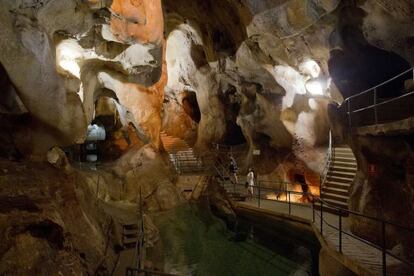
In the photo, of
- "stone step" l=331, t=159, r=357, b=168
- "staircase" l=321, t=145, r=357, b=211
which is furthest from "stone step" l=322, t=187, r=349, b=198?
"stone step" l=331, t=159, r=357, b=168

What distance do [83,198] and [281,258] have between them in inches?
282

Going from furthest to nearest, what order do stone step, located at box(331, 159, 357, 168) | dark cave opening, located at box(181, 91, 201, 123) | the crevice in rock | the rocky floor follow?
dark cave opening, located at box(181, 91, 201, 123)
stone step, located at box(331, 159, 357, 168)
the crevice in rock
the rocky floor

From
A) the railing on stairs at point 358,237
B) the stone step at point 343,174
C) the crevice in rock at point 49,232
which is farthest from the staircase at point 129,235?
the stone step at point 343,174

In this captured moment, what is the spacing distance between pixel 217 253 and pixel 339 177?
18.2 ft

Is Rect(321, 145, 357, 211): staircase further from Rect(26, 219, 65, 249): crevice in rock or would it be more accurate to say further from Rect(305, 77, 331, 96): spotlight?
Rect(26, 219, 65, 249): crevice in rock

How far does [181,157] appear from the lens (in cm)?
2125

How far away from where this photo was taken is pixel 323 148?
52.6 ft

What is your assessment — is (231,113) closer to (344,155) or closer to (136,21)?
(344,155)

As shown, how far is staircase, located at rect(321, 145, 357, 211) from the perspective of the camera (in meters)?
11.4

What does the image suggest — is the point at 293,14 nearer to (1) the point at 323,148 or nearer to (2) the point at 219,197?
(1) the point at 323,148

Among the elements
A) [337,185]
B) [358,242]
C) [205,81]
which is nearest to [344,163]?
[337,185]

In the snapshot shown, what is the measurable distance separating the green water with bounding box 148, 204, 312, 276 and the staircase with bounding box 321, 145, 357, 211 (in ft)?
7.35

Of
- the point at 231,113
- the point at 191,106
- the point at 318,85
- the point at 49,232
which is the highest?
the point at 191,106

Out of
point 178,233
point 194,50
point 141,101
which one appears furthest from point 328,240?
point 194,50
